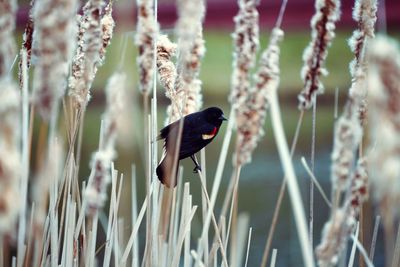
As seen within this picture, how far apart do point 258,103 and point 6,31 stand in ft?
0.83

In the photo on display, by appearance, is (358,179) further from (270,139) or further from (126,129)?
(270,139)

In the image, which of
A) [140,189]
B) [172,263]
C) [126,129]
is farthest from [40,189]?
[140,189]

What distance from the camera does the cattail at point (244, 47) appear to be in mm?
623

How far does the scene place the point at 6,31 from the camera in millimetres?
612

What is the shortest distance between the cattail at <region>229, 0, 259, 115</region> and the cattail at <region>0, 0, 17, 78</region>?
22cm

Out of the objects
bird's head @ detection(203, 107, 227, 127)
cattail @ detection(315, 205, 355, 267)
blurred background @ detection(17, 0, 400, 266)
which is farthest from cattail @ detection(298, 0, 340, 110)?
blurred background @ detection(17, 0, 400, 266)

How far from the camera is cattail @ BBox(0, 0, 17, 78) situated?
1.99ft

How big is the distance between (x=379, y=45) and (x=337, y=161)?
18 centimetres

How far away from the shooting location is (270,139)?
3879mm

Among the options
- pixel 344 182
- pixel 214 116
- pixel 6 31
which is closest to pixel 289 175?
pixel 344 182

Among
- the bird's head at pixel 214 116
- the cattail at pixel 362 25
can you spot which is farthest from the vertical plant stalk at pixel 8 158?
the bird's head at pixel 214 116

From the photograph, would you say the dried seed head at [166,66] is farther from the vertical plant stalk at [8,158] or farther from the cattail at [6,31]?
the vertical plant stalk at [8,158]

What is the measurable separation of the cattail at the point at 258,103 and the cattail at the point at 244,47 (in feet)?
0.03

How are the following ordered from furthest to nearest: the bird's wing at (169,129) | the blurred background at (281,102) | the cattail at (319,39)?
the blurred background at (281,102)
the bird's wing at (169,129)
the cattail at (319,39)
